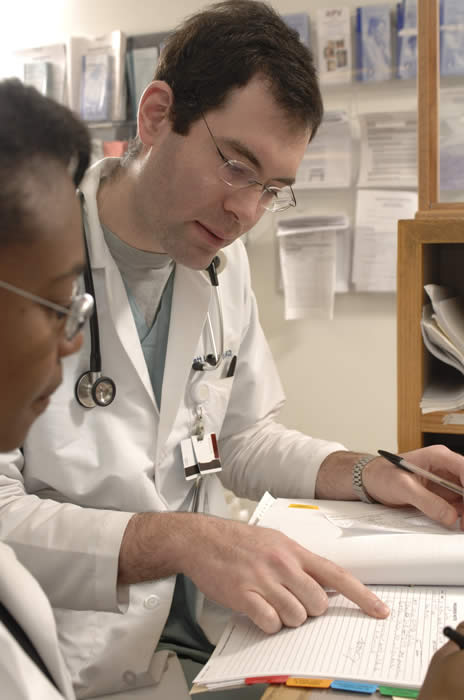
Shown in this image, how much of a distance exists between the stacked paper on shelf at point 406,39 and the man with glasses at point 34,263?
5.78 feet

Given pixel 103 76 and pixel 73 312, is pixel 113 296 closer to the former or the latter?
pixel 73 312

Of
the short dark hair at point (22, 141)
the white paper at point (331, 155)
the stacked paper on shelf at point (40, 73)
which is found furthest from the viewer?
the stacked paper on shelf at point (40, 73)

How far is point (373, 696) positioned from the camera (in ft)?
2.03

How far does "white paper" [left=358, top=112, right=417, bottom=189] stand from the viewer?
2.11m

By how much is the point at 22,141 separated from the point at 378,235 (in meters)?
1.80

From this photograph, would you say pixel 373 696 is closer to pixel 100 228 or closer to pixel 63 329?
pixel 63 329

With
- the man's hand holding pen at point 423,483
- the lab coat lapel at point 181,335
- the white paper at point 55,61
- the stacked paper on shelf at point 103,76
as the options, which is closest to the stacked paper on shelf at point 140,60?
the stacked paper on shelf at point 103,76

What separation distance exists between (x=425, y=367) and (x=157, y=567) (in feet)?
1.73

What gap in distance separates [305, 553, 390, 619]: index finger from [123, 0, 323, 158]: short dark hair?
0.65 m

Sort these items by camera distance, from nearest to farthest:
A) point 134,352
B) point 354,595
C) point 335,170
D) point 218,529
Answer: point 354,595
point 218,529
point 134,352
point 335,170

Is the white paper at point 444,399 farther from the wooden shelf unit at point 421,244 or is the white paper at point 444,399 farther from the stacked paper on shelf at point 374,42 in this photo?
the stacked paper on shelf at point 374,42

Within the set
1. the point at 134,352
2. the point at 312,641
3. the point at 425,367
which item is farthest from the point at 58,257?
the point at 425,367

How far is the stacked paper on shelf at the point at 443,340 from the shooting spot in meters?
1.08

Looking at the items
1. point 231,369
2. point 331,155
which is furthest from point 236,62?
point 331,155
